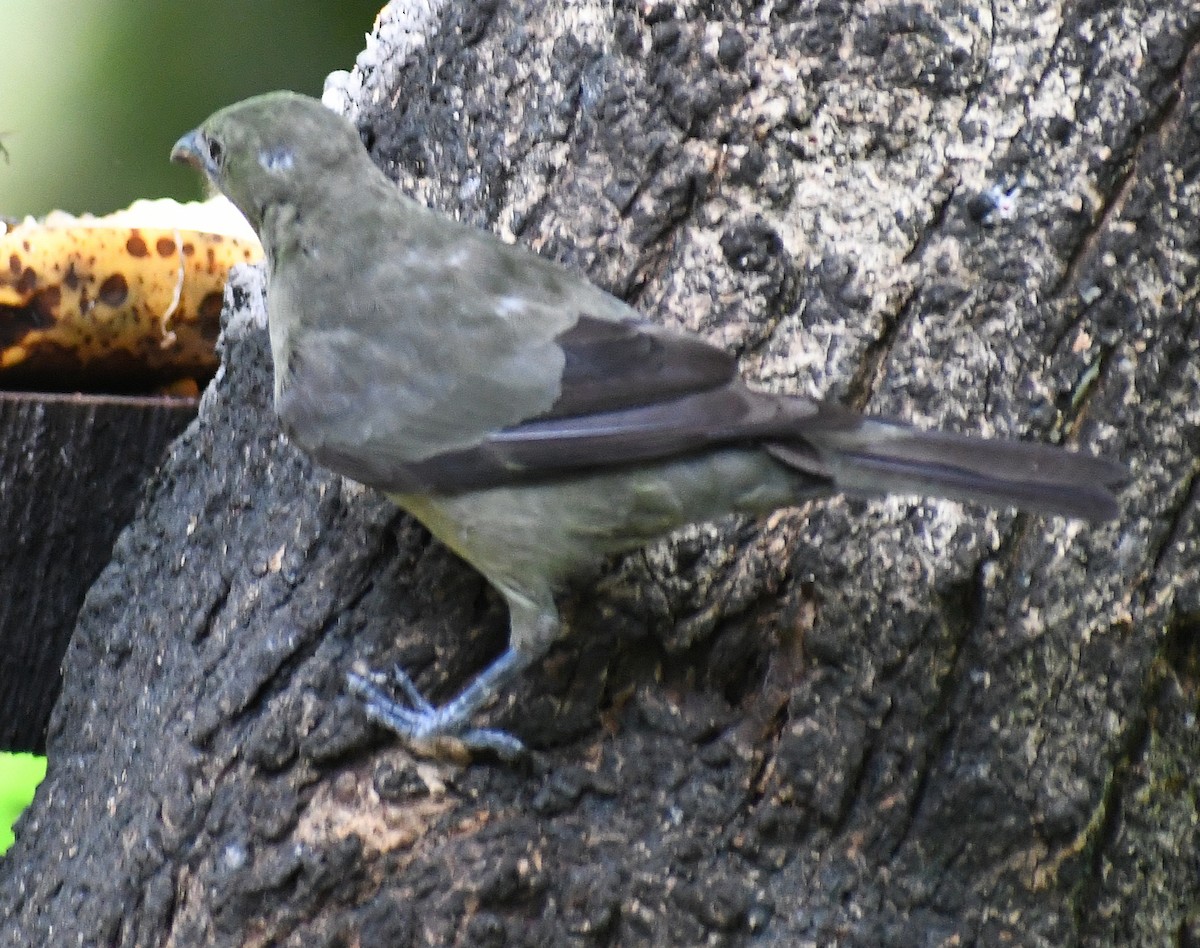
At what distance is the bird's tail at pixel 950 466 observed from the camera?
6.16 feet

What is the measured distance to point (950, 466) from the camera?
6.31 ft

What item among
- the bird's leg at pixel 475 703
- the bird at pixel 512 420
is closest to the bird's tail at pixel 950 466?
the bird at pixel 512 420

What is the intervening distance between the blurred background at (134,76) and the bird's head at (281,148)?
322 cm

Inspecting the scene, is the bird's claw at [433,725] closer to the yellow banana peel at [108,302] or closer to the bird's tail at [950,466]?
the bird's tail at [950,466]

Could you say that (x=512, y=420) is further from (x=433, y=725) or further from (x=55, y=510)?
(x=55, y=510)

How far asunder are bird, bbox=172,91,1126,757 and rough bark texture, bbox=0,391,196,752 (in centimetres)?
73

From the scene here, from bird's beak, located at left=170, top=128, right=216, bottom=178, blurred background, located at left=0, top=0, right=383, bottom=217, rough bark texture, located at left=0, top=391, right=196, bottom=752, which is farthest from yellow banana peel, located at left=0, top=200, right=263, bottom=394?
blurred background, located at left=0, top=0, right=383, bottom=217

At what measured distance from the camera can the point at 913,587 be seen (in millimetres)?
2135

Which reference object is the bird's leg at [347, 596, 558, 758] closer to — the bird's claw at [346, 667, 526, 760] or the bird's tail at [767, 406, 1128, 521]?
the bird's claw at [346, 667, 526, 760]

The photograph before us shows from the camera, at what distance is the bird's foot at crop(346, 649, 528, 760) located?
2.12 meters

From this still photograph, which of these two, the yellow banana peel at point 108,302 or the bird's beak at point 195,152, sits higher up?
the bird's beak at point 195,152

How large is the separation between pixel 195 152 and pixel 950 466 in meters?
1.42

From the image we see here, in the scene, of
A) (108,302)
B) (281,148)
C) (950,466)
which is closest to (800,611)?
(950,466)

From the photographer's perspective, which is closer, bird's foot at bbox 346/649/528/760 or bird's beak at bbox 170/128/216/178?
bird's foot at bbox 346/649/528/760
